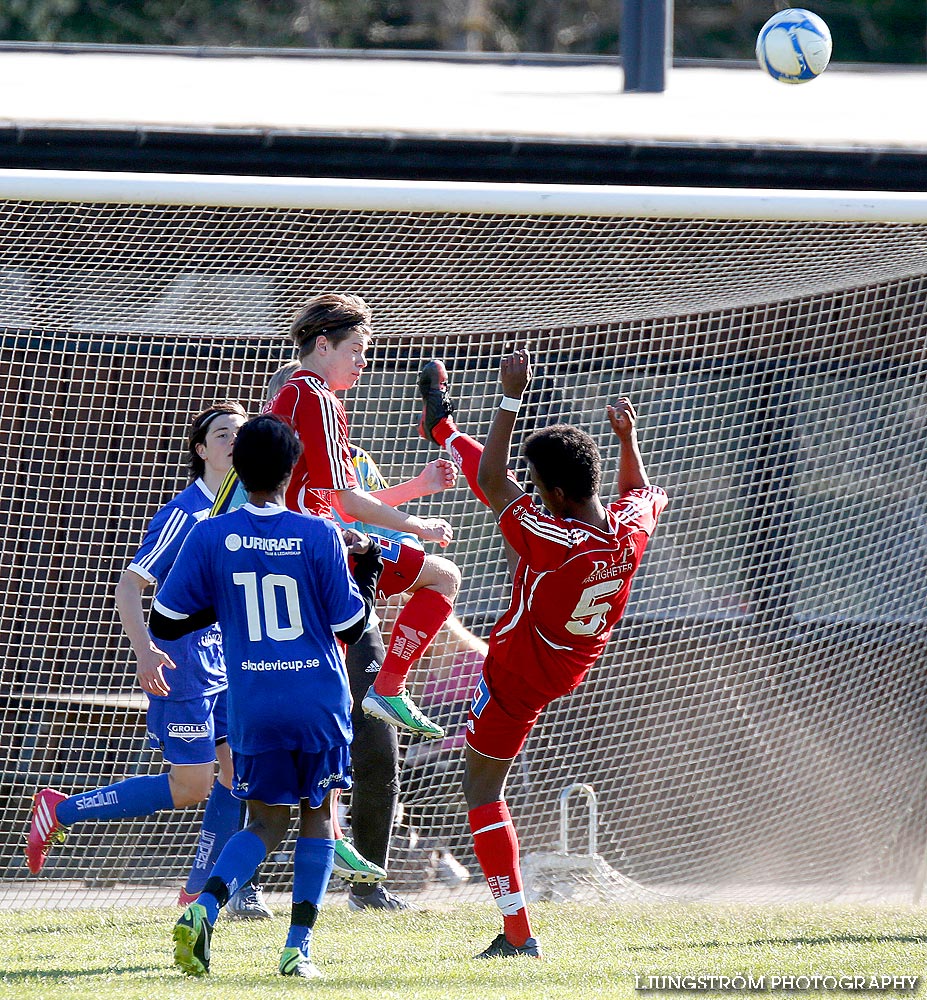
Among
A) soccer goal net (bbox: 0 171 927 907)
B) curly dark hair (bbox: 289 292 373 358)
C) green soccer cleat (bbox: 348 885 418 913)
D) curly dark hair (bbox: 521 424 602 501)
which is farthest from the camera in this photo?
soccer goal net (bbox: 0 171 927 907)

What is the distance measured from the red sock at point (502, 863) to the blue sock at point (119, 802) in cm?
121

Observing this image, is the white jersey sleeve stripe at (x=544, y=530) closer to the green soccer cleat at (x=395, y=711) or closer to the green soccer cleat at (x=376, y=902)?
the green soccer cleat at (x=395, y=711)

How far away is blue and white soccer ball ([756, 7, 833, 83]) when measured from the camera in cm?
539

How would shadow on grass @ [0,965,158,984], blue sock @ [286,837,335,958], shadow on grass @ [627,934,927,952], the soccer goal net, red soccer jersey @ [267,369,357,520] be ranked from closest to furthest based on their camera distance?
blue sock @ [286,837,335,958] → shadow on grass @ [0,965,158,984] → red soccer jersey @ [267,369,357,520] → shadow on grass @ [627,934,927,952] → the soccer goal net

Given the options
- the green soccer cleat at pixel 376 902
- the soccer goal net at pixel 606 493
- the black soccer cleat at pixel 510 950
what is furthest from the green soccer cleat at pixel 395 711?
the soccer goal net at pixel 606 493

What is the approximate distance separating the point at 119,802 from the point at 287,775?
4.28 ft

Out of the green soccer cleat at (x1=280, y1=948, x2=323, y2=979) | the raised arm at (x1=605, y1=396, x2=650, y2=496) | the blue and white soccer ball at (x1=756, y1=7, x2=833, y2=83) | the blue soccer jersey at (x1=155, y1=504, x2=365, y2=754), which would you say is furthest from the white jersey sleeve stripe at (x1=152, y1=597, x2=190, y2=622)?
the blue and white soccer ball at (x1=756, y1=7, x2=833, y2=83)

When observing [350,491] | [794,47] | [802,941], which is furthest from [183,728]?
[794,47]

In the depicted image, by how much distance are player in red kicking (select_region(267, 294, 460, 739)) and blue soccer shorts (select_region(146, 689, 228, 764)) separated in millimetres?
571

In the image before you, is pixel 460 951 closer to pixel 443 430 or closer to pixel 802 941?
pixel 802 941

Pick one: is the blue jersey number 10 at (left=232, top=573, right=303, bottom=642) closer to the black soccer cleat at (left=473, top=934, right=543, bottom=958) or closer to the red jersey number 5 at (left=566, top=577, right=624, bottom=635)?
the red jersey number 5 at (left=566, top=577, right=624, bottom=635)

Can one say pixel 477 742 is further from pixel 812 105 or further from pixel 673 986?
pixel 812 105

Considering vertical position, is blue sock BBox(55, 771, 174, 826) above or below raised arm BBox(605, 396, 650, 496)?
below

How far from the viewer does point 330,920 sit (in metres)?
5.15
